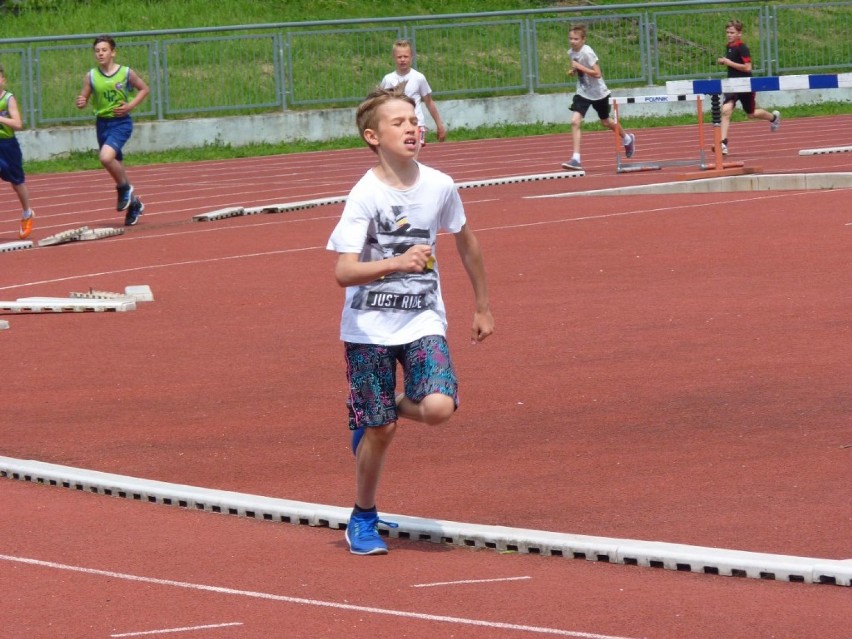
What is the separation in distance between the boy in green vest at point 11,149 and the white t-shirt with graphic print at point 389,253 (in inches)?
471

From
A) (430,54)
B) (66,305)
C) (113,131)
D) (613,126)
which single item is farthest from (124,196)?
(430,54)

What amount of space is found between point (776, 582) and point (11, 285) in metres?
10.2

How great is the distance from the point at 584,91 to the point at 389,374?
56.2ft

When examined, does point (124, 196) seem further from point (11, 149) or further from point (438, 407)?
point (438, 407)

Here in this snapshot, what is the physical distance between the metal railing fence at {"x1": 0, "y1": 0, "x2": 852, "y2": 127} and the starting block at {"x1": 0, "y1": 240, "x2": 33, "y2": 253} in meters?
13.4

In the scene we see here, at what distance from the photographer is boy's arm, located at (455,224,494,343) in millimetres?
6246

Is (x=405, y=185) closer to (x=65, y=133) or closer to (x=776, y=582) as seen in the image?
(x=776, y=582)

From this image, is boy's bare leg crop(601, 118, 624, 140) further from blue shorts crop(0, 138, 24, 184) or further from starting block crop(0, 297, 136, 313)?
starting block crop(0, 297, 136, 313)

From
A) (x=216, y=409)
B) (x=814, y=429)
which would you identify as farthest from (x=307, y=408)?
(x=814, y=429)

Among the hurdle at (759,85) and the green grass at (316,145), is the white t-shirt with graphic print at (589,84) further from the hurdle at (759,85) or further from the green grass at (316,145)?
the green grass at (316,145)

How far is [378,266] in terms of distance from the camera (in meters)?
5.85

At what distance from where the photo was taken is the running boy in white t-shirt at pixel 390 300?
604 centimetres

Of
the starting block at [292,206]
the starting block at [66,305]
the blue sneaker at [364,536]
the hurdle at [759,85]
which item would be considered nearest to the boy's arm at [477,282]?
the blue sneaker at [364,536]

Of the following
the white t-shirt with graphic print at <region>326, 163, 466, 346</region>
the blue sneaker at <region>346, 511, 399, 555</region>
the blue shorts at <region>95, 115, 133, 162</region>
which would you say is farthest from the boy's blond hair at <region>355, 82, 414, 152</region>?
the blue shorts at <region>95, 115, 133, 162</region>
